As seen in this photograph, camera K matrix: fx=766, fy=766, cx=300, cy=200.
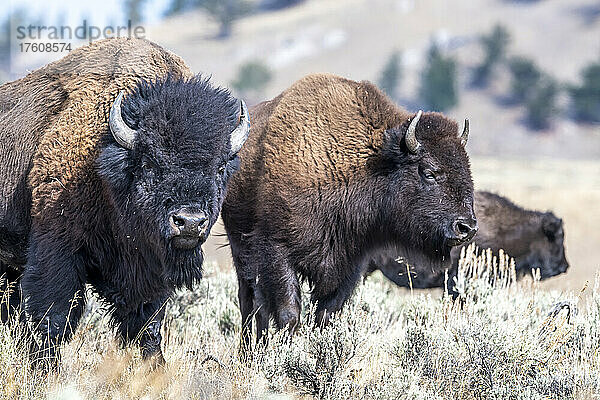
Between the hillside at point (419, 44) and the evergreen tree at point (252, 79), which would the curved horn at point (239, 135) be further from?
the evergreen tree at point (252, 79)

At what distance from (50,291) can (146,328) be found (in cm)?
79

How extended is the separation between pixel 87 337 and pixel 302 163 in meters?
2.26

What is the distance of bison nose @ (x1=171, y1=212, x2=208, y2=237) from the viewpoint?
4527mm

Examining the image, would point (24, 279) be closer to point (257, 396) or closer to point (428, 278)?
point (257, 396)

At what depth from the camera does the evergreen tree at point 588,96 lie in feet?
243

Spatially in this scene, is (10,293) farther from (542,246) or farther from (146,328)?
(542,246)

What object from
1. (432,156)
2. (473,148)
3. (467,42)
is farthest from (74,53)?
(467,42)

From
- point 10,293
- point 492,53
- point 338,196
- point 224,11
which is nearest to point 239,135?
point 338,196

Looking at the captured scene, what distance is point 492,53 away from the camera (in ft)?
287

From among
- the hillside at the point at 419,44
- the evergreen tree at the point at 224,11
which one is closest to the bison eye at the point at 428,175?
the hillside at the point at 419,44

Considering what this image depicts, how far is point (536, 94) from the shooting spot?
79.2 m

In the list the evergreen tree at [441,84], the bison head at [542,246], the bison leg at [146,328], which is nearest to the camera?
the bison leg at [146,328]

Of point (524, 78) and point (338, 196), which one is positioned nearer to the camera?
point (338, 196)

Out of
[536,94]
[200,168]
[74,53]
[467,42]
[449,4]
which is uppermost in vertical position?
[449,4]
